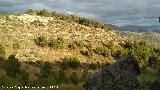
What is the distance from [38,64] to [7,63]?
9538 millimetres

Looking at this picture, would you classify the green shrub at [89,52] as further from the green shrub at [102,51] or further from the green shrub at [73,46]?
the green shrub at [73,46]

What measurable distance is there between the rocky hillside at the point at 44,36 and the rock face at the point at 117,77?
5437cm

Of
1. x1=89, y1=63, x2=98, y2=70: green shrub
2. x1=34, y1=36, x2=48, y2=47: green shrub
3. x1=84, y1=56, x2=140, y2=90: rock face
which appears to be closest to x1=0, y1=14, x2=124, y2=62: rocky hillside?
x1=34, y1=36, x2=48, y2=47: green shrub

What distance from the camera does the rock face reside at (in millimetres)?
15891

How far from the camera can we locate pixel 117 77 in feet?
53.2

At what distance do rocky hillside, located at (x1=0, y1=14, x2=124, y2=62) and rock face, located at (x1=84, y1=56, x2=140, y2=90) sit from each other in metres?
54.4

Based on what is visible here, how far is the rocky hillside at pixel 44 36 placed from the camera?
248 ft

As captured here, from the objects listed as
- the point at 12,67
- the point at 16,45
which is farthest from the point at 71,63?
the point at 12,67

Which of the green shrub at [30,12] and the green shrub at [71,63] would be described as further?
the green shrub at [30,12]

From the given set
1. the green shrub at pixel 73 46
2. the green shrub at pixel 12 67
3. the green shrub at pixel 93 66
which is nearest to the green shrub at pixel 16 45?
the green shrub at pixel 73 46

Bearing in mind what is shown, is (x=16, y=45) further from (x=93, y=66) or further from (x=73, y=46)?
(x=93, y=66)

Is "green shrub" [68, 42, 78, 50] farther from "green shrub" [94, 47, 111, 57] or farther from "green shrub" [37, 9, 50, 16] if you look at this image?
"green shrub" [37, 9, 50, 16]

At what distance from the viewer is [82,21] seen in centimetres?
10738

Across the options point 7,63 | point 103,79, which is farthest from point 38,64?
point 103,79
